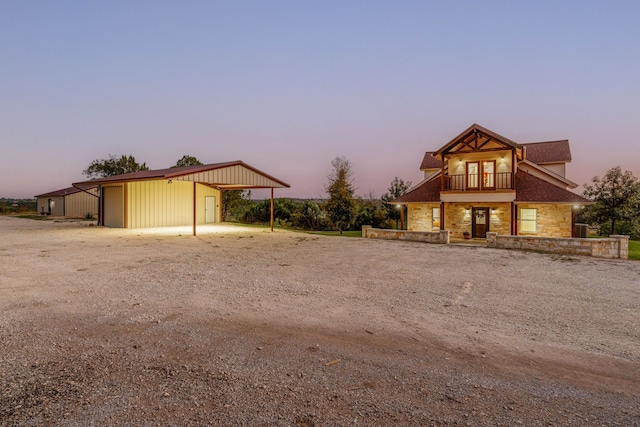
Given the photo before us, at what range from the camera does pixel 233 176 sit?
19.7 m

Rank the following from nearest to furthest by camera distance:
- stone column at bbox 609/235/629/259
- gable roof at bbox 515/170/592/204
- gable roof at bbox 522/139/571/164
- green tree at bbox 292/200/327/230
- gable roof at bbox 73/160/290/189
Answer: stone column at bbox 609/235/629/259 < gable roof at bbox 515/170/592/204 < gable roof at bbox 73/160/290/189 < gable roof at bbox 522/139/571/164 < green tree at bbox 292/200/327/230

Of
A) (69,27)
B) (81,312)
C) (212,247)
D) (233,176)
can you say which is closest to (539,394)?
(81,312)

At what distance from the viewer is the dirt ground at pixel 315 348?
8.49 feet

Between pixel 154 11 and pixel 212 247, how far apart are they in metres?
15.4

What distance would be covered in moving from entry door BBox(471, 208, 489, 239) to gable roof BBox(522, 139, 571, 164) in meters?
6.74

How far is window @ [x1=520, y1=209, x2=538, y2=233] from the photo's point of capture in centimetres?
1691

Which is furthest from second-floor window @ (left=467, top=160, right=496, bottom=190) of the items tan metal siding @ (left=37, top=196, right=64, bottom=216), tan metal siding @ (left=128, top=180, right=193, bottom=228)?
tan metal siding @ (left=37, top=196, right=64, bottom=216)

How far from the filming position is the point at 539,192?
16.6 meters

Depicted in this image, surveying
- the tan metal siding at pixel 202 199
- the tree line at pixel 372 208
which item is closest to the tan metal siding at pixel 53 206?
the tree line at pixel 372 208

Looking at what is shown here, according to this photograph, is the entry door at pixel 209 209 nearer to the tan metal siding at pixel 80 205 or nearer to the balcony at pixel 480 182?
the balcony at pixel 480 182

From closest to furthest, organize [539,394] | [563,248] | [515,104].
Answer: [539,394] < [563,248] < [515,104]

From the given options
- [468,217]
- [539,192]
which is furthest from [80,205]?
[539,192]

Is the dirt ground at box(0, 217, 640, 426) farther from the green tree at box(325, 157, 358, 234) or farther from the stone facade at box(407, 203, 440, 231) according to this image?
the green tree at box(325, 157, 358, 234)

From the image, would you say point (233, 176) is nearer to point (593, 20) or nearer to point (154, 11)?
point (154, 11)
